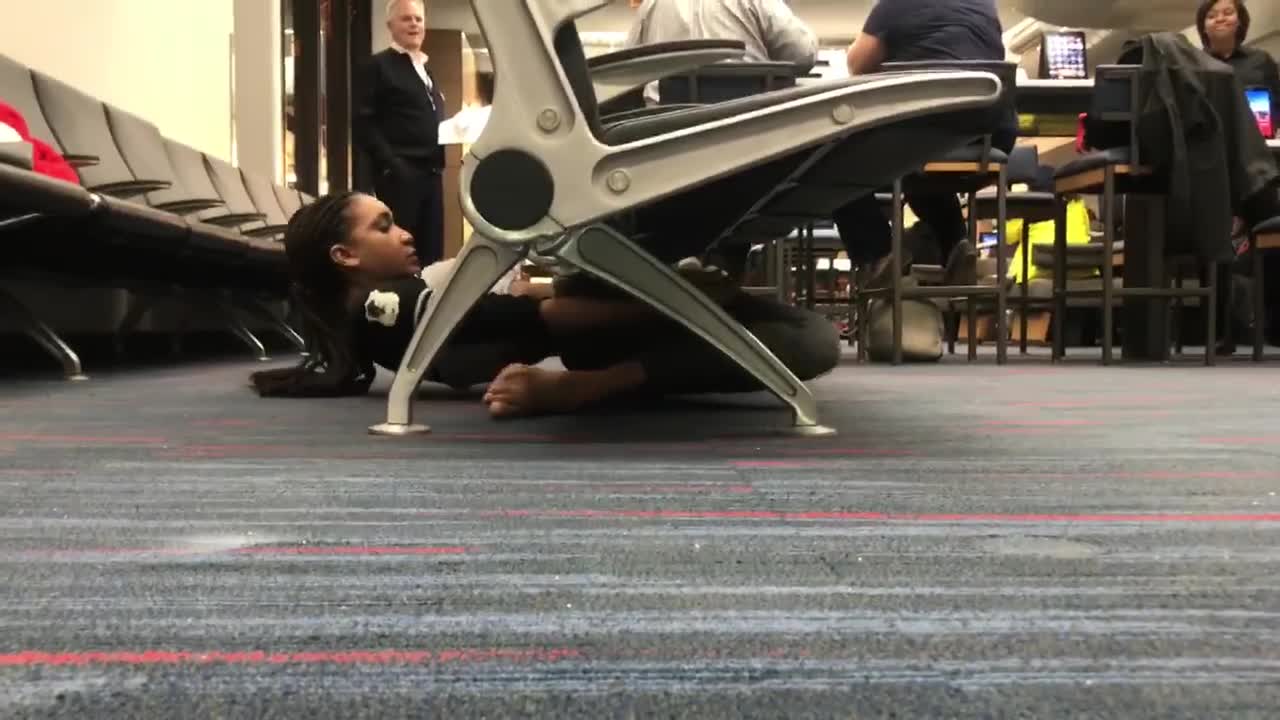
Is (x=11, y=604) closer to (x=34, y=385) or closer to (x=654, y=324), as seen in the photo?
(x=654, y=324)

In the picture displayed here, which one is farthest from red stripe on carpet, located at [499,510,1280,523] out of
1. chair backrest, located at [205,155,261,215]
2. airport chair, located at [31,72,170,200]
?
chair backrest, located at [205,155,261,215]

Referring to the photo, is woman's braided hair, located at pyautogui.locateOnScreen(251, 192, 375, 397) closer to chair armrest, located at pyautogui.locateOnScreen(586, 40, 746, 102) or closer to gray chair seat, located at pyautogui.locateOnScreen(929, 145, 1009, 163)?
chair armrest, located at pyautogui.locateOnScreen(586, 40, 746, 102)

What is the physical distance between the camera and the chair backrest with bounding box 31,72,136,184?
2842 millimetres

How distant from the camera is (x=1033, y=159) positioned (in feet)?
15.4

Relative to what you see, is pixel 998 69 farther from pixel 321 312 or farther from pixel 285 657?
pixel 285 657

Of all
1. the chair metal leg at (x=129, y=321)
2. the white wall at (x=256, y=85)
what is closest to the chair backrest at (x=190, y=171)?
the chair metal leg at (x=129, y=321)

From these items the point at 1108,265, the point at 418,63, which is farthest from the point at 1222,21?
the point at 418,63

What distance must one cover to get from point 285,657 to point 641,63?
3.74 feet

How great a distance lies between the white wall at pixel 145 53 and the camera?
354cm

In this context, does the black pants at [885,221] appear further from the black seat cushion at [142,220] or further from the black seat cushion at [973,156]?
the black seat cushion at [142,220]

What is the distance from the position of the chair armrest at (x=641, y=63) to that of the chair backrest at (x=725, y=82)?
112 cm

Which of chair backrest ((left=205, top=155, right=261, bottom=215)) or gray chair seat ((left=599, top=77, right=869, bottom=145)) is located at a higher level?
chair backrest ((left=205, top=155, right=261, bottom=215))

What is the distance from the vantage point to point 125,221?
2.31 meters

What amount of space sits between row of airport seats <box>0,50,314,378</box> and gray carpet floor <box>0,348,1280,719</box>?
1.22 metres
